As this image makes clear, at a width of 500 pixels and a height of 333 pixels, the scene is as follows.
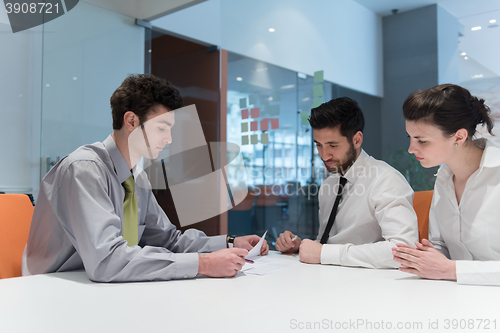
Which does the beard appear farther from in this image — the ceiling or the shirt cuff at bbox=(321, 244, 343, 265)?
the ceiling

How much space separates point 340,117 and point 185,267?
46.1 inches

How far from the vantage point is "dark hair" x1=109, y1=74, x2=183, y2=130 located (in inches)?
60.5

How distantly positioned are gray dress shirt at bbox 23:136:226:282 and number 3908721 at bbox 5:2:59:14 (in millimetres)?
2482

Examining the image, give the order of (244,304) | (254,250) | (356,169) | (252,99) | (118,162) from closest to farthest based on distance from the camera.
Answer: (244,304)
(118,162)
(254,250)
(356,169)
(252,99)

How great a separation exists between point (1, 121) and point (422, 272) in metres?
3.25

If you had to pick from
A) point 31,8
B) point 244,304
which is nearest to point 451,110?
point 244,304

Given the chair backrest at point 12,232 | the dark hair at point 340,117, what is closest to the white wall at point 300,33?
the dark hair at point 340,117

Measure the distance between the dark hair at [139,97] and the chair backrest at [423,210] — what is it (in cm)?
134

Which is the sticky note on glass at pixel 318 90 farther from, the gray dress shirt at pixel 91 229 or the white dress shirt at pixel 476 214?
the gray dress shirt at pixel 91 229

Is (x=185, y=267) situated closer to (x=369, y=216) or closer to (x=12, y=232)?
(x=12, y=232)

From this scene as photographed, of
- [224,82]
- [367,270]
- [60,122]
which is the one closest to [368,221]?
[367,270]

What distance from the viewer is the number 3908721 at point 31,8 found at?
315 centimetres

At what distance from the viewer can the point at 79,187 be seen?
4.06 ft

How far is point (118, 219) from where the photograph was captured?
49.1 inches
